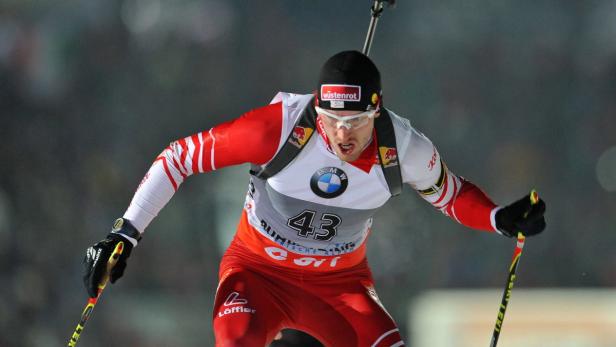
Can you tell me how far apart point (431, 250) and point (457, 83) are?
1.11m

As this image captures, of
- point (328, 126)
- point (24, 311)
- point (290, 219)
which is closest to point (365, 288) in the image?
point (290, 219)

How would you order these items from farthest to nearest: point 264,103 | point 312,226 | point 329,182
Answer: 1. point 264,103
2. point 312,226
3. point 329,182

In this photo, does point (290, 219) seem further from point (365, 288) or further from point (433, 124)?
point (433, 124)

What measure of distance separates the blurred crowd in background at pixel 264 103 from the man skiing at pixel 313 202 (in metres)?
2.33

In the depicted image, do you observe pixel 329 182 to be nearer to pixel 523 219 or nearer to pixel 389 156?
pixel 389 156

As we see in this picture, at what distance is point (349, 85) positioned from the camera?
2.81 m

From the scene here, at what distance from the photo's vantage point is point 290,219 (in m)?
3.14

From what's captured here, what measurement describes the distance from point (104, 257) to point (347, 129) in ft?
3.02

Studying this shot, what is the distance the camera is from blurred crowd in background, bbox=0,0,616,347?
554 centimetres

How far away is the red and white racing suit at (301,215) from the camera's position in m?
2.94

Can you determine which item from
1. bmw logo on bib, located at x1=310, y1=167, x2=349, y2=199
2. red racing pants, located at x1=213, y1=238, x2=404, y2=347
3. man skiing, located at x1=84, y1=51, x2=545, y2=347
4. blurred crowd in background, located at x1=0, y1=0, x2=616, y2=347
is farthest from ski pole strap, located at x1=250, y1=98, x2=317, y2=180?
blurred crowd in background, located at x1=0, y1=0, x2=616, y2=347

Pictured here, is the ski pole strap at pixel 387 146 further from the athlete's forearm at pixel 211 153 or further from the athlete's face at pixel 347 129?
the athlete's forearm at pixel 211 153

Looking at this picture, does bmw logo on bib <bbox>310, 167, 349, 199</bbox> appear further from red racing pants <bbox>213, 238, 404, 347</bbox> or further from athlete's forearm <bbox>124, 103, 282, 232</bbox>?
red racing pants <bbox>213, 238, 404, 347</bbox>

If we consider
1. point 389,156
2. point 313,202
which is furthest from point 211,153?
point 389,156
